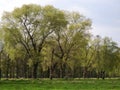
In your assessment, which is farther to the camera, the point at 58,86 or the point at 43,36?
the point at 43,36

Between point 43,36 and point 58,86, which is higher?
point 43,36

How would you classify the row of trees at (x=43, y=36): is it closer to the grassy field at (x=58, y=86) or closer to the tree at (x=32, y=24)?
the tree at (x=32, y=24)

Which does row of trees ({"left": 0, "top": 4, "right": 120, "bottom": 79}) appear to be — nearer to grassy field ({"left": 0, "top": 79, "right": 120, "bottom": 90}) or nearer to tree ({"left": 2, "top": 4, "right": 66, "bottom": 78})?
tree ({"left": 2, "top": 4, "right": 66, "bottom": 78})

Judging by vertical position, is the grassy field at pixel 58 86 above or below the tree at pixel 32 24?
below

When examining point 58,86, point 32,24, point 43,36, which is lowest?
point 58,86

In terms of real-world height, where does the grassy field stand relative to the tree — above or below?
below

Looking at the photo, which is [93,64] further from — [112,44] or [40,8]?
[40,8]

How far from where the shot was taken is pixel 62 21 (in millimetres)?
77562

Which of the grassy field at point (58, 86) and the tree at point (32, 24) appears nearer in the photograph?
the grassy field at point (58, 86)

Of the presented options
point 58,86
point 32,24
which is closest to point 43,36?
point 32,24

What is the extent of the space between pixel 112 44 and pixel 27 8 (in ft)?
113

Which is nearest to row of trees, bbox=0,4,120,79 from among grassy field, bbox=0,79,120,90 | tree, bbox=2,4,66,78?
tree, bbox=2,4,66,78

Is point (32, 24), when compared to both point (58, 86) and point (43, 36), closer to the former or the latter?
point (43, 36)

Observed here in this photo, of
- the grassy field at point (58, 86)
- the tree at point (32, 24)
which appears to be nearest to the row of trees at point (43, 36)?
the tree at point (32, 24)
